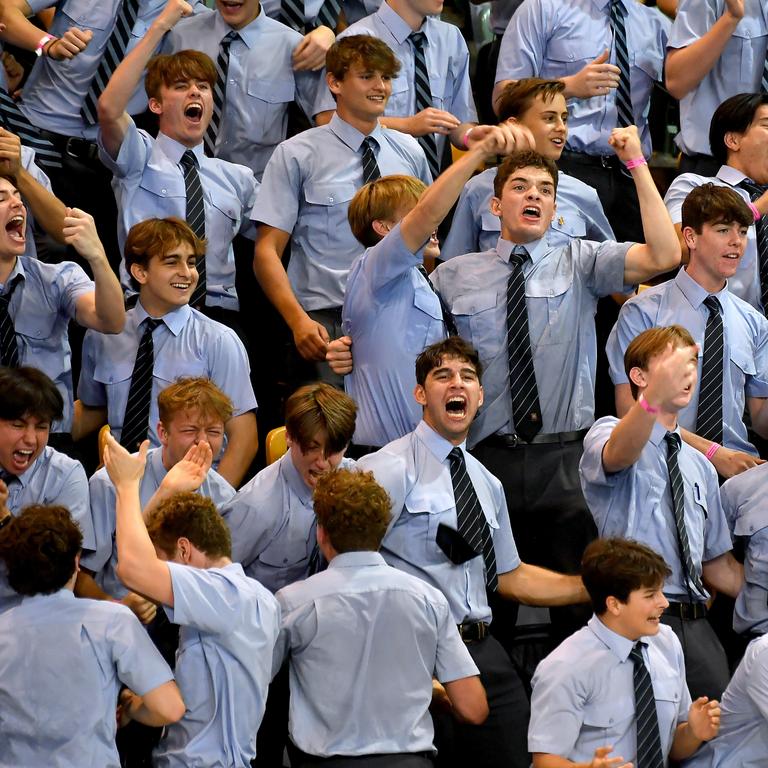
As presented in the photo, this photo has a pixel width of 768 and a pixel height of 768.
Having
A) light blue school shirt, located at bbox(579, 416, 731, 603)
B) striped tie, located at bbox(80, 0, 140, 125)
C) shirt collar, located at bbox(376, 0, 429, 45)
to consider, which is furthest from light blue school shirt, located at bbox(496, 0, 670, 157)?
light blue school shirt, located at bbox(579, 416, 731, 603)

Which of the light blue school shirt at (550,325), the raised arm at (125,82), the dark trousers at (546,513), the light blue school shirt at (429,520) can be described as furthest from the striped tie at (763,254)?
the raised arm at (125,82)

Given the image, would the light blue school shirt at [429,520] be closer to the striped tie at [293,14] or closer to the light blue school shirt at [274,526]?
the light blue school shirt at [274,526]

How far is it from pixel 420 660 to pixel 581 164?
333 cm

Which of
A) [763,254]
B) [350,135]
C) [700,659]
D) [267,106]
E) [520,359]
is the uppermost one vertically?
[267,106]

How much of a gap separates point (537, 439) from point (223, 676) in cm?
175

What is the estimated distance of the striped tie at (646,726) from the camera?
4.29m

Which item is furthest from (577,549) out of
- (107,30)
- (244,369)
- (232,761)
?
(107,30)

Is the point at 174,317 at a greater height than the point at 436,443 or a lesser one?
greater

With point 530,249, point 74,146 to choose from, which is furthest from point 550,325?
point 74,146

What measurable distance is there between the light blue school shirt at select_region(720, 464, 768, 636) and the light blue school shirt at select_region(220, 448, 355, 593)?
141cm

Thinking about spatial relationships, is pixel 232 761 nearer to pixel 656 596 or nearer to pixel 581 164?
pixel 656 596

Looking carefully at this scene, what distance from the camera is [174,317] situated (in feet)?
18.1

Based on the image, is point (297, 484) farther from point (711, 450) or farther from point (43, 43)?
point (43, 43)

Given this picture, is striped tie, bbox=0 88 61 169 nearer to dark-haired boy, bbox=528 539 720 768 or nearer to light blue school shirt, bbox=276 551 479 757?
light blue school shirt, bbox=276 551 479 757
